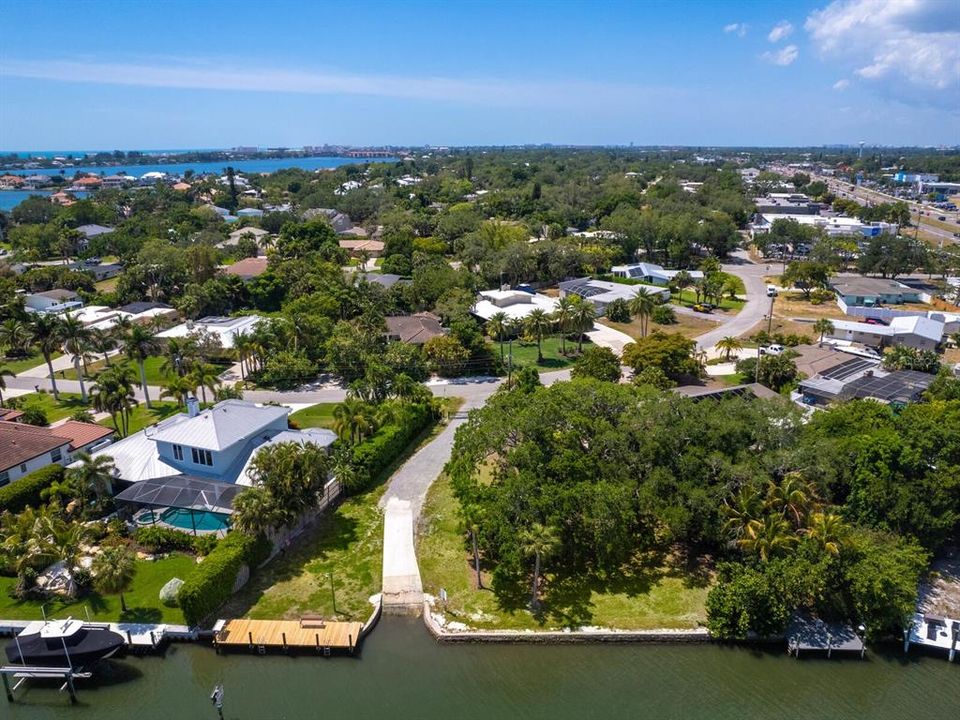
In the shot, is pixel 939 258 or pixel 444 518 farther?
pixel 939 258

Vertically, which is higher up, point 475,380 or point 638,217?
point 638,217

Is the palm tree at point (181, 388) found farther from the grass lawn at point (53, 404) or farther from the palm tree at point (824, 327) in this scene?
the palm tree at point (824, 327)

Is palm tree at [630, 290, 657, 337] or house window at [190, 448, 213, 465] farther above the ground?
palm tree at [630, 290, 657, 337]

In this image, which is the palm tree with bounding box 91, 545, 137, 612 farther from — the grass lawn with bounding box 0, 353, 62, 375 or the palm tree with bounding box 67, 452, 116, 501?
the grass lawn with bounding box 0, 353, 62, 375

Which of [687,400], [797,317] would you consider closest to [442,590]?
[687,400]

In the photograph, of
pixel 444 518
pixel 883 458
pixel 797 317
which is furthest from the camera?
pixel 797 317

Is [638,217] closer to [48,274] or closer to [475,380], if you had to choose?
[475,380]

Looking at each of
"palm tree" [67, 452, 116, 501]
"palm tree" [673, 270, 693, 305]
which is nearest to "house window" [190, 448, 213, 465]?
"palm tree" [67, 452, 116, 501]
